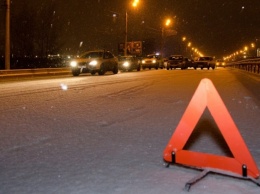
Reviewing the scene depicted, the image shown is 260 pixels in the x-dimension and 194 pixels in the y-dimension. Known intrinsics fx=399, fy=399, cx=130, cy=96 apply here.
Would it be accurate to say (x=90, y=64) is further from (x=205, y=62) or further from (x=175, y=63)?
(x=205, y=62)

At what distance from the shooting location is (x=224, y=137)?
14.2ft

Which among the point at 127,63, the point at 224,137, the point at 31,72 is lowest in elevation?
the point at 224,137

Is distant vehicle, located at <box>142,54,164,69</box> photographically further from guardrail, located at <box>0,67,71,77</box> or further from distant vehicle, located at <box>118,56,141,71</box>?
guardrail, located at <box>0,67,71,77</box>

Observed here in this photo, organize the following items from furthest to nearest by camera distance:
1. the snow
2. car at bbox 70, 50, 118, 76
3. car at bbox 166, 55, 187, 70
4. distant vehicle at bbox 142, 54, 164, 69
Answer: distant vehicle at bbox 142, 54, 164, 69 → car at bbox 166, 55, 187, 70 → car at bbox 70, 50, 118, 76 → the snow

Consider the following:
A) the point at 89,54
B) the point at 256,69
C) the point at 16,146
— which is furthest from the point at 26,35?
the point at 16,146

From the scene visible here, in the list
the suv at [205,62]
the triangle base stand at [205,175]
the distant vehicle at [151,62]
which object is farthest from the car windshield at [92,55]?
the triangle base stand at [205,175]

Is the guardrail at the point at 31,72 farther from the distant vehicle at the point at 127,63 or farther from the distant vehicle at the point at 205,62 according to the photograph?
the distant vehicle at the point at 205,62

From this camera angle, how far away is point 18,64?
40.3 m

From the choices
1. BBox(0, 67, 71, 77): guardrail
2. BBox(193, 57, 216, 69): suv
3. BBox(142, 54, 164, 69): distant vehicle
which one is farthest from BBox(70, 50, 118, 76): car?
BBox(142, 54, 164, 69): distant vehicle

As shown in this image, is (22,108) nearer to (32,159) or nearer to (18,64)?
(32,159)

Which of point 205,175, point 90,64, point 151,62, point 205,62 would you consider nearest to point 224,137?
point 205,175

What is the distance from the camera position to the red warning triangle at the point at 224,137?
4.14 meters

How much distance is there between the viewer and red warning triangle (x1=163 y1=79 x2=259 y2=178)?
414cm

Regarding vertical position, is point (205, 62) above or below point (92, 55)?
below
